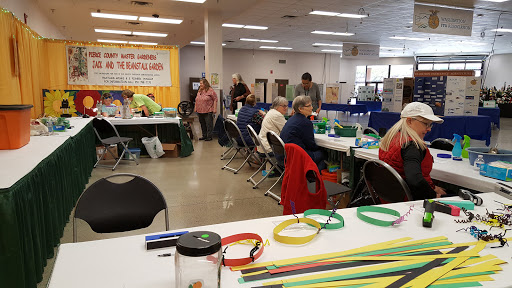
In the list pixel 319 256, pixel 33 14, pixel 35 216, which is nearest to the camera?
pixel 319 256

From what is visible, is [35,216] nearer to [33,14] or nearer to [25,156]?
[25,156]

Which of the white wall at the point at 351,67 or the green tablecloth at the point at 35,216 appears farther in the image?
the white wall at the point at 351,67

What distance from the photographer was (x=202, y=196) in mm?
4305

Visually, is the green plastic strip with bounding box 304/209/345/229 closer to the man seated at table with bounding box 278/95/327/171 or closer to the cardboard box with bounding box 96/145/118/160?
the man seated at table with bounding box 278/95/327/171

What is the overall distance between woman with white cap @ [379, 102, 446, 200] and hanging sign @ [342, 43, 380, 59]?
1227 centimetres

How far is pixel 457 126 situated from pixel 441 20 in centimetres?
235

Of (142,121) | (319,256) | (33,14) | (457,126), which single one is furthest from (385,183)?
(33,14)

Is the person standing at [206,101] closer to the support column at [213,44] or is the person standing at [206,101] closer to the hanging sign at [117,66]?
the support column at [213,44]

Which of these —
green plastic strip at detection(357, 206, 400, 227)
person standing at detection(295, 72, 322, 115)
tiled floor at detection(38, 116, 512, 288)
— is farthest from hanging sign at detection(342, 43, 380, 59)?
green plastic strip at detection(357, 206, 400, 227)

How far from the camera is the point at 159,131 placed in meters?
6.74

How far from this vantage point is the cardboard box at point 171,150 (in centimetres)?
660

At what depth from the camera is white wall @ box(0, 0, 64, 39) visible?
5.98 metres

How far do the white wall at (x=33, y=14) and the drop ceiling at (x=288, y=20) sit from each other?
0.22 metres

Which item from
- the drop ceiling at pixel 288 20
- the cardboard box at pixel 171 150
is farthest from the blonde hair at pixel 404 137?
the drop ceiling at pixel 288 20
